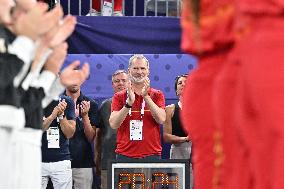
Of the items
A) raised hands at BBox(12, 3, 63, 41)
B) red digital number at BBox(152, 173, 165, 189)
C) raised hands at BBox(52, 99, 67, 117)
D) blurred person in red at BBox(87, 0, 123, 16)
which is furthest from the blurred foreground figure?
blurred person in red at BBox(87, 0, 123, 16)

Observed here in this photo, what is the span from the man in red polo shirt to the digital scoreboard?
443 millimetres

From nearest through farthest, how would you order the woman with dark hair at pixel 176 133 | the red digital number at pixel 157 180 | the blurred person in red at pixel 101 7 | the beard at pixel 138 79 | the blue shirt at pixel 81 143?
the red digital number at pixel 157 180 < the beard at pixel 138 79 < the woman with dark hair at pixel 176 133 < the blue shirt at pixel 81 143 < the blurred person in red at pixel 101 7

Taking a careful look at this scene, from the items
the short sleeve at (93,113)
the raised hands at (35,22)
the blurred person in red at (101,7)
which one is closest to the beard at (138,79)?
the short sleeve at (93,113)

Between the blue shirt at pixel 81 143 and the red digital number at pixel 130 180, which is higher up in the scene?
the blue shirt at pixel 81 143

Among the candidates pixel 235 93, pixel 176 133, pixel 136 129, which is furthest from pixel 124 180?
pixel 235 93

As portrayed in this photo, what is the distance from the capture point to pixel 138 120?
7.95 m

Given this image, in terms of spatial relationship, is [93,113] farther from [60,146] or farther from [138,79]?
[138,79]

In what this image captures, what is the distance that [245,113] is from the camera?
2918 millimetres

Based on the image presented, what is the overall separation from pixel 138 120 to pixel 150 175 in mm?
724

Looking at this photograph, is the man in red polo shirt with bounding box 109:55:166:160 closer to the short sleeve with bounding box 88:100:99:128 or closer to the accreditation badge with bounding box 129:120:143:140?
the accreditation badge with bounding box 129:120:143:140

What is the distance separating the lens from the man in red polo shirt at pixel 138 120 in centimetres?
792

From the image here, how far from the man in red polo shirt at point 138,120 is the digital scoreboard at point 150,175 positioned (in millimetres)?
443

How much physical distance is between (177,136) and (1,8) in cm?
456

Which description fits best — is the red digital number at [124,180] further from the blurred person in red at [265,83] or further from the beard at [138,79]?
the blurred person in red at [265,83]
